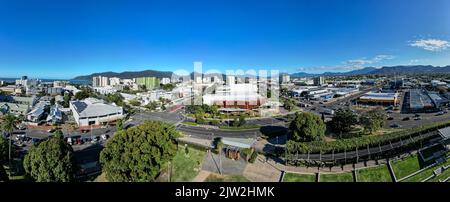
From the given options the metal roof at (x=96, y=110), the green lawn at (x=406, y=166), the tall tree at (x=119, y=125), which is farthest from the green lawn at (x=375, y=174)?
the metal roof at (x=96, y=110)

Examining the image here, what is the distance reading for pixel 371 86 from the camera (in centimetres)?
605

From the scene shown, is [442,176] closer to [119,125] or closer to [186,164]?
[186,164]

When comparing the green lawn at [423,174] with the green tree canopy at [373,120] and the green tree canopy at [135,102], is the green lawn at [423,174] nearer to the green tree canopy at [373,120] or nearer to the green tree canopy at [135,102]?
the green tree canopy at [373,120]

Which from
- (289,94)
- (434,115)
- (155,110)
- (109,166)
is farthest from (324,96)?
(109,166)

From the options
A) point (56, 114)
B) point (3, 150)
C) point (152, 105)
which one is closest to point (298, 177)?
point (152, 105)

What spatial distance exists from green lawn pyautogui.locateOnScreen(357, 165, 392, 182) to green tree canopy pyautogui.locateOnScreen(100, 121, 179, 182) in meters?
2.82

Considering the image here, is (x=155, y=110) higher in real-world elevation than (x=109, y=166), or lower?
higher

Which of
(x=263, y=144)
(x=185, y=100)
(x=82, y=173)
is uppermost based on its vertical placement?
(x=185, y=100)

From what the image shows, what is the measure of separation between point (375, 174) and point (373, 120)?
2.86m

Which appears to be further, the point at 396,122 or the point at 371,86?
the point at 371,86

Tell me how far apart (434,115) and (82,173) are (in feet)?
22.6

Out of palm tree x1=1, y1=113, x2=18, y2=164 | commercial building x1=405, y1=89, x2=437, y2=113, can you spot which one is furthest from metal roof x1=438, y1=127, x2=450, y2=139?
palm tree x1=1, y1=113, x2=18, y2=164
